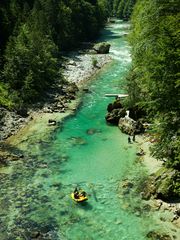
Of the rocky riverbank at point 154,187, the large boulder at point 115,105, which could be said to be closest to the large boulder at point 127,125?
the rocky riverbank at point 154,187

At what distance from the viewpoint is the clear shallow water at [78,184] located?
33781 millimetres

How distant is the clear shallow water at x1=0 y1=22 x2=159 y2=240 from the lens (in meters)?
33.8

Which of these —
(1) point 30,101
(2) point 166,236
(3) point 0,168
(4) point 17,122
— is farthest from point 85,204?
(1) point 30,101

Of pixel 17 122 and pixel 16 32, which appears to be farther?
pixel 16 32

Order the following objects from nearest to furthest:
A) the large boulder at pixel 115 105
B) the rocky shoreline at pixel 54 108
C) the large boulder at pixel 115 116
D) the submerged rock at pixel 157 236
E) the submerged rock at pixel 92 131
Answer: the submerged rock at pixel 157 236 → the rocky shoreline at pixel 54 108 → the submerged rock at pixel 92 131 → the large boulder at pixel 115 116 → the large boulder at pixel 115 105

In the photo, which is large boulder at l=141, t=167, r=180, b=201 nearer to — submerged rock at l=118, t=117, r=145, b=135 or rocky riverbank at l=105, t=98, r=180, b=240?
rocky riverbank at l=105, t=98, r=180, b=240

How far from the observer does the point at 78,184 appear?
40.7m

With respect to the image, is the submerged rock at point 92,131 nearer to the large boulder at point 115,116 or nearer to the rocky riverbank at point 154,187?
the large boulder at point 115,116

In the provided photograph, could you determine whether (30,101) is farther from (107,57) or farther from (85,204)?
(107,57)

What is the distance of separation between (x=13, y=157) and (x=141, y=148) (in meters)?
14.8

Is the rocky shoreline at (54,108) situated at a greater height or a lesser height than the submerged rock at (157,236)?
greater

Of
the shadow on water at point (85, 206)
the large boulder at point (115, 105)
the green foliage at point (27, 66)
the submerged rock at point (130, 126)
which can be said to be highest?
the green foliage at point (27, 66)

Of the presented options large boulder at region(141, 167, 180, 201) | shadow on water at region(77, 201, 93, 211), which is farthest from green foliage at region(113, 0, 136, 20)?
shadow on water at region(77, 201, 93, 211)

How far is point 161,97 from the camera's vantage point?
38344 millimetres
